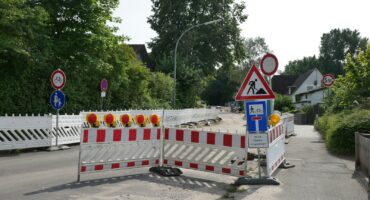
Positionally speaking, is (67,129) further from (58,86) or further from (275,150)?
(275,150)

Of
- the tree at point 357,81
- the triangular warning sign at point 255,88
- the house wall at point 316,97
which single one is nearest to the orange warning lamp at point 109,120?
the triangular warning sign at point 255,88

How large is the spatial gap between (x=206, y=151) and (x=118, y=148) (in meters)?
1.99

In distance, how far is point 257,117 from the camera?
888 cm

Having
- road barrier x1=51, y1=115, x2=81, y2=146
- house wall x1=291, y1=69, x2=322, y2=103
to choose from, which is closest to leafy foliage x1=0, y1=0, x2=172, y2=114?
road barrier x1=51, y1=115, x2=81, y2=146

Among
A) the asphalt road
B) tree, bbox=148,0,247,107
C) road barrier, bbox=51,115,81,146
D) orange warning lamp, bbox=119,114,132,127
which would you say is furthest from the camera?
tree, bbox=148,0,247,107

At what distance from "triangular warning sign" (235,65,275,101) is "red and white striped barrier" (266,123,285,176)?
951 mm

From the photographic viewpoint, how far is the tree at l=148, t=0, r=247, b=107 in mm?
45719

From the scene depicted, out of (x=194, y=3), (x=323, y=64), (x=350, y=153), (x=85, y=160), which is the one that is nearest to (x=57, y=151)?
(x=85, y=160)

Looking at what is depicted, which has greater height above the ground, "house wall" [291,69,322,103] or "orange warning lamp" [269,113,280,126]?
"house wall" [291,69,322,103]

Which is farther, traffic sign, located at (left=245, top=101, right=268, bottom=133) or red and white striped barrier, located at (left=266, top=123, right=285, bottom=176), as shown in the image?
red and white striped barrier, located at (left=266, top=123, right=285, bottom=176)

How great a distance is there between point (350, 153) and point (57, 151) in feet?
32.9

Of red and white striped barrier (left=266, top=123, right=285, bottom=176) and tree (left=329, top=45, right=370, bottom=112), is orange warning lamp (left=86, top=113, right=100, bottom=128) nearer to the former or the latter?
red and white striped barrier (left=266, top=123, right=285, bottom=176)

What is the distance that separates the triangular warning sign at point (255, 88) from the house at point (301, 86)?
6264 centimetres

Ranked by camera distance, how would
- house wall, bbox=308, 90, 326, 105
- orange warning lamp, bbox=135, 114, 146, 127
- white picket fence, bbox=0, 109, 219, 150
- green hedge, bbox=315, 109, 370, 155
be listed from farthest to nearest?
house wall, bbox=308, 90, 326, 105
white picket fence, bbox=0, 109, 219, 150
green hedge, bbox=315, 109, 370, 155
orange warning lamp, bbox=135, 114, 146, 127
